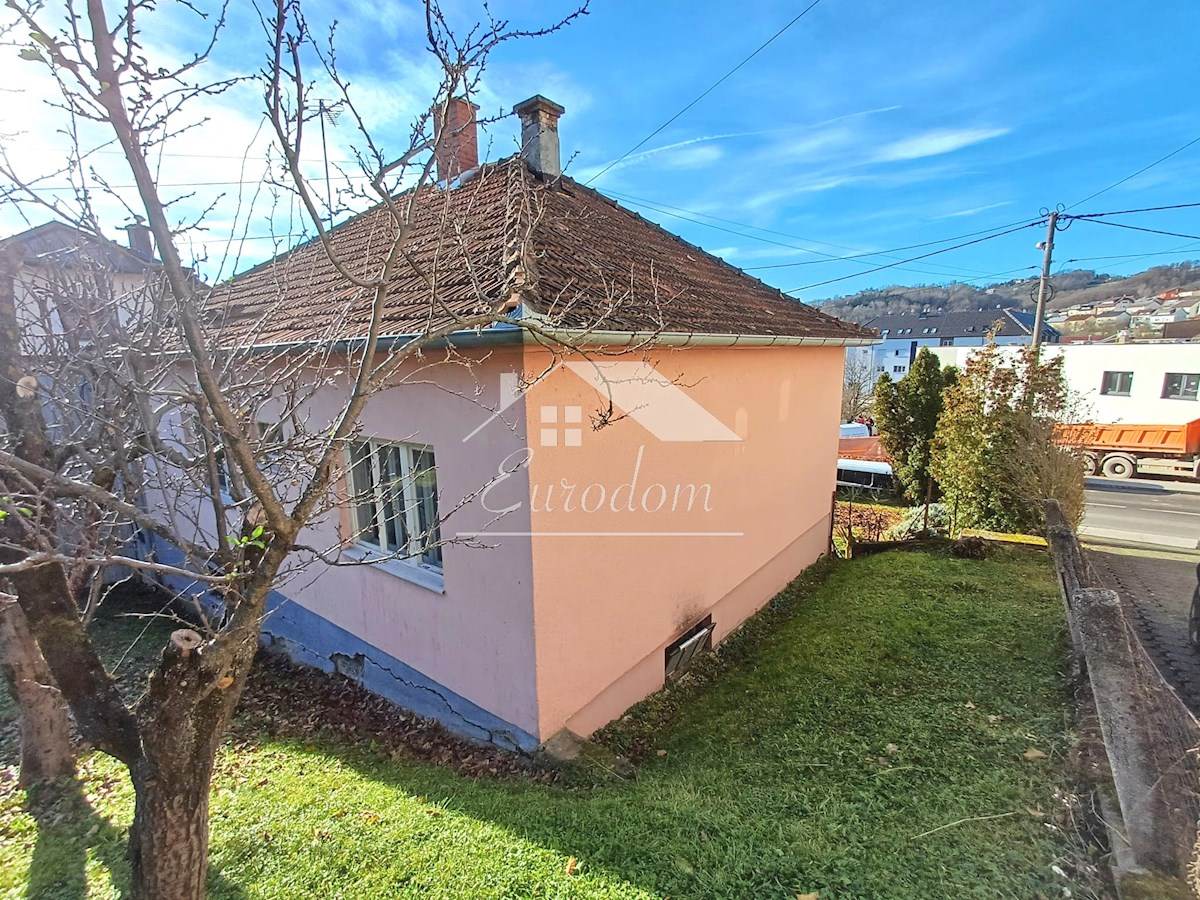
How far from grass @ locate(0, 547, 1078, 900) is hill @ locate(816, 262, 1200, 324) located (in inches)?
843

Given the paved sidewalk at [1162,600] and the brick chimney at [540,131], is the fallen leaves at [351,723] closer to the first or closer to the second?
the paved sidewalk at [1162,600]

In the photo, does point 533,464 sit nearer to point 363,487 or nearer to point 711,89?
point 363,487

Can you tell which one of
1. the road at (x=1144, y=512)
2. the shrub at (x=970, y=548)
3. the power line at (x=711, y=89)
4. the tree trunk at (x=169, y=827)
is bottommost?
the road at (x=1144, y=512)

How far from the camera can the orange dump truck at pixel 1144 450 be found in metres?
20.3

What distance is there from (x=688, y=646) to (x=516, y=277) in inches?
195

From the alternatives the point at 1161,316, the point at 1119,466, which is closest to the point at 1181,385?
the point at 1119,466

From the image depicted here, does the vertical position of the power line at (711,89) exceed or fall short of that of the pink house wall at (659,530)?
it exceeds it

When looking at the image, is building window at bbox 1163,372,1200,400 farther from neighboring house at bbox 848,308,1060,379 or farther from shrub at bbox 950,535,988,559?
neighboring house at bbox 848,308,1060,379

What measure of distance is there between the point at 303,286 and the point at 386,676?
538 centimetres

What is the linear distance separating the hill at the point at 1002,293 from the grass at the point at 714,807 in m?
21.4

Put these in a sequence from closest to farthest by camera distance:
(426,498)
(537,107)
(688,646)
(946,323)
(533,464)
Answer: (533,464) < (426,498) < (688,646) < (537,107) < (946,323)

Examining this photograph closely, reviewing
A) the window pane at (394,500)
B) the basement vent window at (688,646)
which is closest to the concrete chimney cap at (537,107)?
the window pane at (394,500)

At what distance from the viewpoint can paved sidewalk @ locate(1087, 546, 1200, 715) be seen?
6.32 meters

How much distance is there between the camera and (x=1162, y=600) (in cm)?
869
